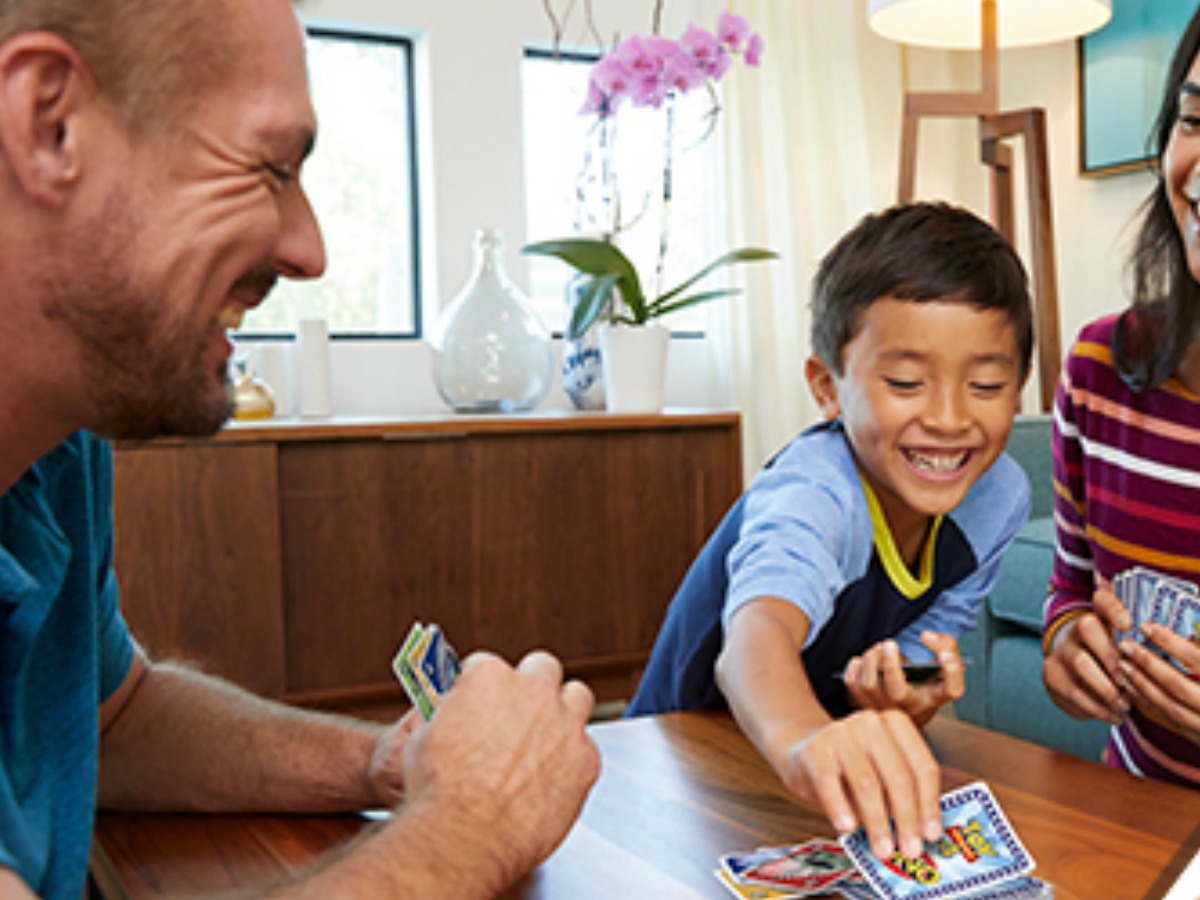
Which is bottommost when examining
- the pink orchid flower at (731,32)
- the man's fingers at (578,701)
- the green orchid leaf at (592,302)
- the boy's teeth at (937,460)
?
the man's fingers at (578,701)

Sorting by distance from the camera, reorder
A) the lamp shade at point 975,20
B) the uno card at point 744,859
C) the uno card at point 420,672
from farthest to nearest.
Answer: the lamp shade at point 975,20 → the uno card at point 420,672 → the uno card at point 744,859

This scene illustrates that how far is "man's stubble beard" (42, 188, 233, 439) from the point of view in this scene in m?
0.75

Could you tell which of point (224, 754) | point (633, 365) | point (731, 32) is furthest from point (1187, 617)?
point (731, 32)

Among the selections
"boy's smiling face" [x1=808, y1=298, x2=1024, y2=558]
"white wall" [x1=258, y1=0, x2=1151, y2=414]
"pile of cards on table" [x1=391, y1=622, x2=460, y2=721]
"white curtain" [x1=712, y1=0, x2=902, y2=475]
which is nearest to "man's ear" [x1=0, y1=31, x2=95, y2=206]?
"pile of cards on table" [x1=391, y1=622, x2=460, y2=721]

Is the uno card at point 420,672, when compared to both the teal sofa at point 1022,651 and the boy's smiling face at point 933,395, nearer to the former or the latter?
the boy's smiling face at point 933,395

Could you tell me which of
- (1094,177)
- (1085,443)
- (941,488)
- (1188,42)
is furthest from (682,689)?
(1094,177)

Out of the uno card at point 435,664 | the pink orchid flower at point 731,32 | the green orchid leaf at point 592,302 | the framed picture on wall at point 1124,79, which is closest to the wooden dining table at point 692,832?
the uno card at point 435,664

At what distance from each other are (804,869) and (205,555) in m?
2.05

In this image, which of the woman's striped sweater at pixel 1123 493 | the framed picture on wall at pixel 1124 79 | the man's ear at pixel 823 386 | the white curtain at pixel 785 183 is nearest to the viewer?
the woman's striped sweater at pixel 1123 493

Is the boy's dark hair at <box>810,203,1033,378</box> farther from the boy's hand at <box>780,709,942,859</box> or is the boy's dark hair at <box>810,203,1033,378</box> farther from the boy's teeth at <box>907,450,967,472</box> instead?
the boy's hand at <box>780,709,942,859</box>

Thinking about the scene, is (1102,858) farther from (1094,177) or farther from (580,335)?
(1094,177)

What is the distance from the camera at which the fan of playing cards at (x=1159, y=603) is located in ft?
3.74

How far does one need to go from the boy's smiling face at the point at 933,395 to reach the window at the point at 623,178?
240 cm

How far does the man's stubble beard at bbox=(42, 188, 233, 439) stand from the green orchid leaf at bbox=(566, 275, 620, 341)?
7.16ft
